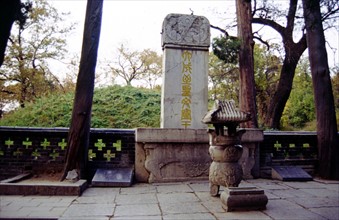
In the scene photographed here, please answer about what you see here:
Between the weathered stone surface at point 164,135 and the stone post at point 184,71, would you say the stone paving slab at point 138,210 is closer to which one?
the weathered stone surface at point 164,135

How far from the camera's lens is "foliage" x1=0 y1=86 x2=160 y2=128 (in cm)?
1087

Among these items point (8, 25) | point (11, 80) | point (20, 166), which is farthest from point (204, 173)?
point (11, 80)

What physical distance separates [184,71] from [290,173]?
321 centimetres

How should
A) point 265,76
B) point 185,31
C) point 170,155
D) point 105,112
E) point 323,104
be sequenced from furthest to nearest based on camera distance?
point 265,76
point 105,112
point 185,31
point 323,104
point 170,155

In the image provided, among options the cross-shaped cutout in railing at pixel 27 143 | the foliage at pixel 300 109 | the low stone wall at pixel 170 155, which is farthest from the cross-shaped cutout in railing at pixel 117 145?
the foliage at pixel 300 109

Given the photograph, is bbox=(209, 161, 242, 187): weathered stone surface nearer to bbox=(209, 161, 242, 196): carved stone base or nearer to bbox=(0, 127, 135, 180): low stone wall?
bbox=(209, 161, 242, 196): carved stone base

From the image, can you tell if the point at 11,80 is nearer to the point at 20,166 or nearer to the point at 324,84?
the point at 20,166

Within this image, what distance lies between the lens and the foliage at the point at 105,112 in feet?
35.7

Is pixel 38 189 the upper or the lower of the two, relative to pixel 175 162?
lower

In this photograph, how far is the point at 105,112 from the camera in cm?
1178

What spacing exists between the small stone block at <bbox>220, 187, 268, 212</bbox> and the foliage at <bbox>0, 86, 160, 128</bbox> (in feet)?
24.6

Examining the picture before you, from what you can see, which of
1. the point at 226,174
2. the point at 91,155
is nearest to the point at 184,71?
the point at 91,155

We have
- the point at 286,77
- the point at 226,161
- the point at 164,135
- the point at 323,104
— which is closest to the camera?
the point at 226,161

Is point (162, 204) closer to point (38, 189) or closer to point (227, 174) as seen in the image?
point (227, 174)
